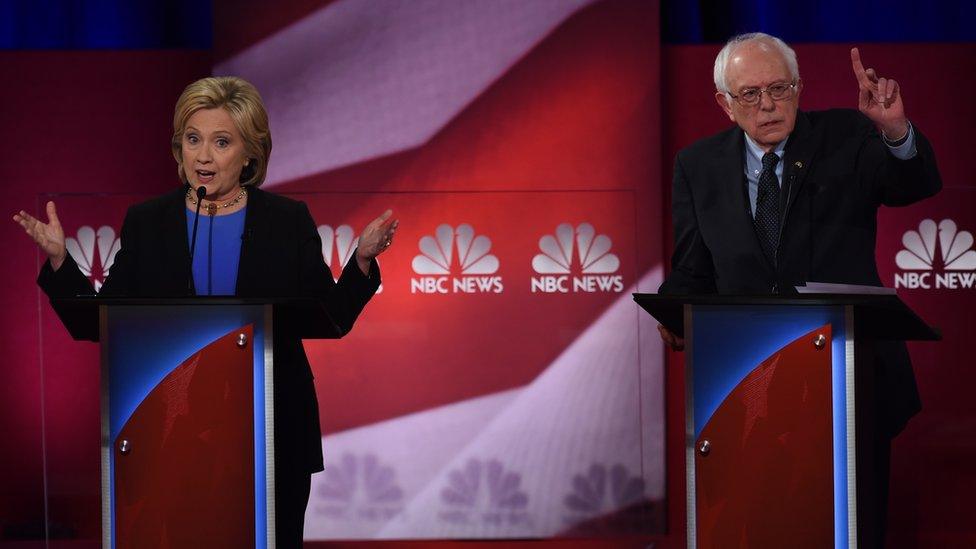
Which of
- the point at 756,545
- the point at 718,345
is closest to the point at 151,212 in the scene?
the point at 718,345

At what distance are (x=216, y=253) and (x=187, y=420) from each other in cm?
58

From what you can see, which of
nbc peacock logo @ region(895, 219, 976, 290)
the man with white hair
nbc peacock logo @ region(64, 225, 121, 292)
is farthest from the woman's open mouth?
nbc peacock logo @ region(895, 219, 976, 290)

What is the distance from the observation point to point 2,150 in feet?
14.7

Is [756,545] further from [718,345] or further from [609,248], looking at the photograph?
[609,248]

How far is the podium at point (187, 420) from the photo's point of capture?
7.20 feet

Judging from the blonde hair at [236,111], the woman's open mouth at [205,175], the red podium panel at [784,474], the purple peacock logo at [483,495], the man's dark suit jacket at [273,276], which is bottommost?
the purple peacock logo at [483,495]

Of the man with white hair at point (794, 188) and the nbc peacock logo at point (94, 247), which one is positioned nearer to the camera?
the man with white hair at point (794, 188)

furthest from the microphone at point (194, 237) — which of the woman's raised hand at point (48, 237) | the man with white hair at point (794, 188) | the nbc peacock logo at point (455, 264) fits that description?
the nbc peacock logo at point (455, 264)

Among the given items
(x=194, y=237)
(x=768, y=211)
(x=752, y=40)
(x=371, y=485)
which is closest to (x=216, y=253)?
(x=194, y=237)

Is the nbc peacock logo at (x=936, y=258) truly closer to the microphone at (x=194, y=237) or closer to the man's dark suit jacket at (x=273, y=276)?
the man's dark suit jacket at (x=273, y=276)

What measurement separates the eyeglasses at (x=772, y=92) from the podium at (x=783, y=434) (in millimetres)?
778

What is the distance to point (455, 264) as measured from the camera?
4.43 meters

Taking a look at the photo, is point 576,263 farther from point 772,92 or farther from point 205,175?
point 205,175

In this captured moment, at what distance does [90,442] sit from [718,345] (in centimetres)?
311
